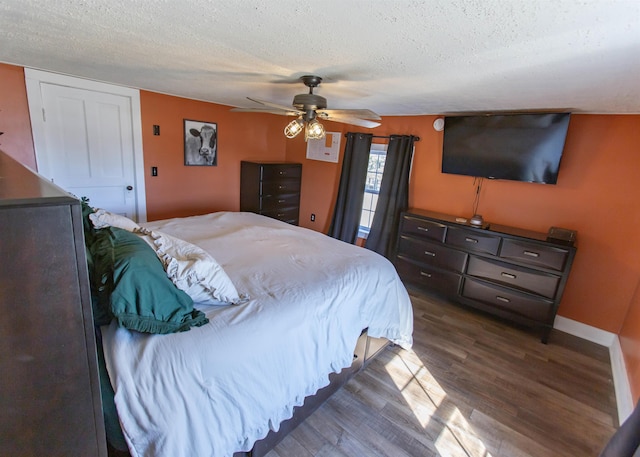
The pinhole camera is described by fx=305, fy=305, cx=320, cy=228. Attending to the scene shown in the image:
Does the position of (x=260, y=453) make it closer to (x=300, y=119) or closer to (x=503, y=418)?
(x=503, y=418)

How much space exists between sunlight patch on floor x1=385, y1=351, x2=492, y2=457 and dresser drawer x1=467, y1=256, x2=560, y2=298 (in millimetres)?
1208

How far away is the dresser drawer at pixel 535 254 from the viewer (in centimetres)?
268

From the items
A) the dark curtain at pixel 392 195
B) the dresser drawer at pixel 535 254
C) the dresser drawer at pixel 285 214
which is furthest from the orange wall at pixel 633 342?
the dresser drawer at pixel 285 214

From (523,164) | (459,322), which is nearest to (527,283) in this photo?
(459,322)

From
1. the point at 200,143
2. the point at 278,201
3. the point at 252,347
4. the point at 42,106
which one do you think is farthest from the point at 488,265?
the point at 42,106

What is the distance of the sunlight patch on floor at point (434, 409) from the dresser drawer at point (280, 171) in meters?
2.85

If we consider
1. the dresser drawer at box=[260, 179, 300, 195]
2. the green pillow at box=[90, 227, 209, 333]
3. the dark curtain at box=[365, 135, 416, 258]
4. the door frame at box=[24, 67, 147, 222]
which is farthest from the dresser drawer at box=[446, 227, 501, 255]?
the door frame at box=[24, 67, 147, 222]

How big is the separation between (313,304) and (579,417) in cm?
196

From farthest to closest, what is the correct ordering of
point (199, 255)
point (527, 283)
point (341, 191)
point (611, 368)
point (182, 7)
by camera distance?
point (341, 191) → point (527, 283) → point (611, 368) → point (199, 255) → point (182, 7)

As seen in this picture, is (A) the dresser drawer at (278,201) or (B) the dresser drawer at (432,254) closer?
(B) the dresser drawer at (432,254)

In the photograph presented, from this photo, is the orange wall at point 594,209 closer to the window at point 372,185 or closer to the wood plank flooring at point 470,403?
the wood plank flooring at point 470,403

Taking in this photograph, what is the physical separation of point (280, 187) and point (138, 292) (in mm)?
3482

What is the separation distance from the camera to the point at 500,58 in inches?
59.1

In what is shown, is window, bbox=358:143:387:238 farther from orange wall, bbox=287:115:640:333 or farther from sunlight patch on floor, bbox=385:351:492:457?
sunlight patch on floor, bbox=385:351:492:457
